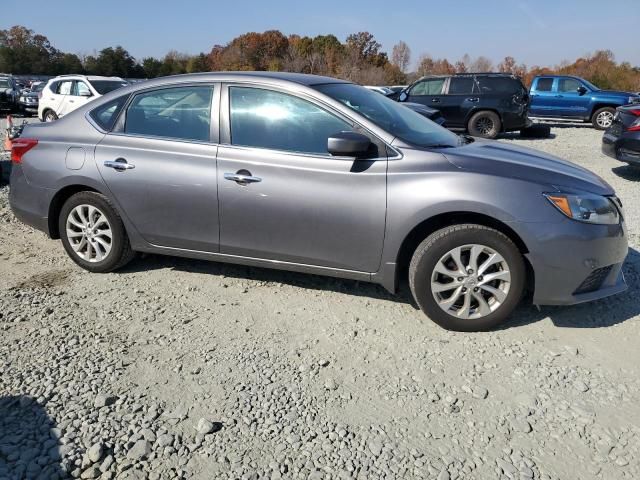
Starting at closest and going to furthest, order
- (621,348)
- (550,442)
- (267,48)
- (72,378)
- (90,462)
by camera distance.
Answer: (90,462)
(550,442)
(72,378)
(621,348)
(267,48)

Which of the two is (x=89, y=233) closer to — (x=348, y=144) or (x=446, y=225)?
(x=348, y=144)

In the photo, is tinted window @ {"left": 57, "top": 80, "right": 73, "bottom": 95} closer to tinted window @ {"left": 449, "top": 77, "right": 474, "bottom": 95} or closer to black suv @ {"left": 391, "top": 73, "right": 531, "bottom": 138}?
black suv @ {"left": 391, "top": 73, "right": 531, "bottom": 138}

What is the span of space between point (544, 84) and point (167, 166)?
663 inches

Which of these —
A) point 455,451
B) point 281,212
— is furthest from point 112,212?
point 455,451

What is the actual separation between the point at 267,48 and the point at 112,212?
57991 mm

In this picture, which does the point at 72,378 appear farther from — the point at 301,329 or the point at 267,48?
the point at 267,48

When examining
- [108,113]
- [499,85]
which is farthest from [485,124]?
[108,113]

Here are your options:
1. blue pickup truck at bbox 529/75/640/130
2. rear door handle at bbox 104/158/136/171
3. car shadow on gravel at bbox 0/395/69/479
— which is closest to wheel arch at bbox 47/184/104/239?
rear door handle at bbox 104/158/136/171

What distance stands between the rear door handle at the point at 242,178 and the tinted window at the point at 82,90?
→ 12923 mm

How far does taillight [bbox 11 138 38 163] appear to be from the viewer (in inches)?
183

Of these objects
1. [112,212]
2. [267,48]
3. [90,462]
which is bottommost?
[90,462]

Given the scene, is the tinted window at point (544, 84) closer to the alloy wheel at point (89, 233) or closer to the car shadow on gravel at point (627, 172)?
the car shadow on gravel at point (627, 172)

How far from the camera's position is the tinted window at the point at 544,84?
17820mm

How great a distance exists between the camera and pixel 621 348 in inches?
137
